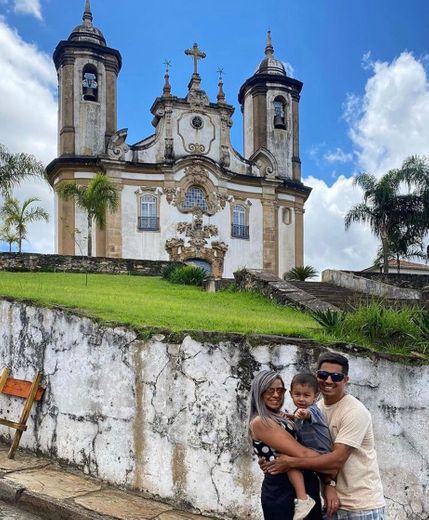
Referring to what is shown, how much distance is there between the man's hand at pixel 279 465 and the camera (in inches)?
116

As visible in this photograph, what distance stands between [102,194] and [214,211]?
7499 mm

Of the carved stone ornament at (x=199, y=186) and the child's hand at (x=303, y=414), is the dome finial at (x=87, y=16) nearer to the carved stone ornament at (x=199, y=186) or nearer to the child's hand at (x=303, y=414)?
the carved stone ornament at (x=199, y=186)

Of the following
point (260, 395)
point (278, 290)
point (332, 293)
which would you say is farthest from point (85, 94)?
point (260, 395)

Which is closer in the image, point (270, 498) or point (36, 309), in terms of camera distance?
point (270, 498)

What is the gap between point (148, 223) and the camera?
82.4 ft

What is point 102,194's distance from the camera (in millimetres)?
19391

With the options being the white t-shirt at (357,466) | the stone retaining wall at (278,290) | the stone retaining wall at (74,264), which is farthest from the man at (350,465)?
the stone retaining wall at (74,264)

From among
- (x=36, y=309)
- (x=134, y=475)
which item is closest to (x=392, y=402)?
(x=134, y=475)

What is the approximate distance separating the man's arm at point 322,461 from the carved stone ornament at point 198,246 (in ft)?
72.5

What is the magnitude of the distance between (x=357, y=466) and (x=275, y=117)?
1097 inches

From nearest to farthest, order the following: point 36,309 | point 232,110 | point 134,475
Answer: point 134,475, point 36,309, point 232,110

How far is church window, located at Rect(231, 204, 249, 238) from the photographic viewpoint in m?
26.5

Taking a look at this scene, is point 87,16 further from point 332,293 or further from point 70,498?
point 70,498

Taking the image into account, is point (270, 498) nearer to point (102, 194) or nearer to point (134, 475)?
point (134, 475)
